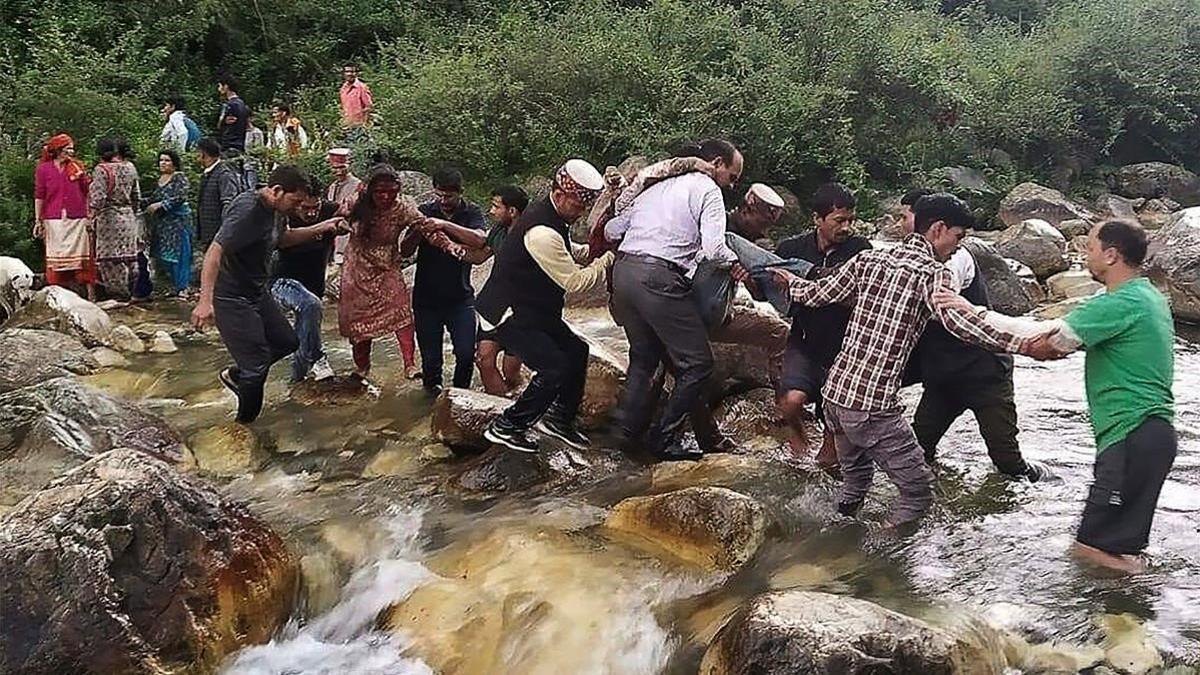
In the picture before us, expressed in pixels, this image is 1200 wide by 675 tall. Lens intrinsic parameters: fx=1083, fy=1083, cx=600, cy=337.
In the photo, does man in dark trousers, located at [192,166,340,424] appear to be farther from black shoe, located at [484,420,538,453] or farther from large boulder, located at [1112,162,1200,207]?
large boulder, located at [1112,162,1200,207]

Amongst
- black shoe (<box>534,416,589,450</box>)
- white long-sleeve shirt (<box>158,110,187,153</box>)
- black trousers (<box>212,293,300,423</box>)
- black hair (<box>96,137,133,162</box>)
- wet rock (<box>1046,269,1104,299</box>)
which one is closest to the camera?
black shoe (<box>534,416,589,450</box>)

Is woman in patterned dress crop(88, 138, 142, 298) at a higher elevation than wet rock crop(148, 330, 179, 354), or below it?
higher

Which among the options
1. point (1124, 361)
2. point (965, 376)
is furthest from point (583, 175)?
point (1124, 361)

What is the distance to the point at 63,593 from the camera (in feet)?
14.4

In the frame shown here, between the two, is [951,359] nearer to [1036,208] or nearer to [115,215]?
[115,215]

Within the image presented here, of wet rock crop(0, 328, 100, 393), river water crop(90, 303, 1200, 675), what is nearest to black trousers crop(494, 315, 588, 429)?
river water crop(90, 303, 1200, 675)

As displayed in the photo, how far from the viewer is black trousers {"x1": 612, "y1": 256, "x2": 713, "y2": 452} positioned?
6.02 m

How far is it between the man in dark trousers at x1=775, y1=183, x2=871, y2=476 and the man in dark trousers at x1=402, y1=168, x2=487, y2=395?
7.59ft

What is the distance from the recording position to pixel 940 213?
5.25 meters

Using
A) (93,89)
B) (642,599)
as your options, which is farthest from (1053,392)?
(93,89)

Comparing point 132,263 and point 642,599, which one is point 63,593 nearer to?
point 642,599

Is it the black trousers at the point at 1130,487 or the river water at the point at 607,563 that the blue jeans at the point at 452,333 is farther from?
the black trousers at the point at 1130,487

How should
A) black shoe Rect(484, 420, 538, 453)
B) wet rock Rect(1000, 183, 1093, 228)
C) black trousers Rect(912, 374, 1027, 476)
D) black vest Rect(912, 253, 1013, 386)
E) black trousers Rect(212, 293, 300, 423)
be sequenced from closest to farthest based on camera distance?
black vest Rect(912, 253, 1013, 386) < black trousers Rect(912, 374, 1027, 476) < black shoe Rect(484, 420, 538, 453) < black trousers Rect(212, 293, 300, 423) < wet rock Rect(1000, 183, 1093, 228)

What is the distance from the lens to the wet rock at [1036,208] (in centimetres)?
1731
